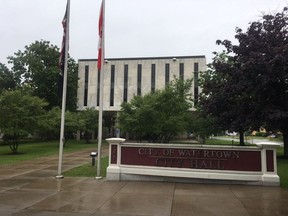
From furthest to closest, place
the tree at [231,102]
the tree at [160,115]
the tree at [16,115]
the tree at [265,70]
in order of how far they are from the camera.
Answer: the tree at [160,115], the tree at [16,115], the tree at [231,102], the tree at [265,70]

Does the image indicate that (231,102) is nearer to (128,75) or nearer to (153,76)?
(153,76)

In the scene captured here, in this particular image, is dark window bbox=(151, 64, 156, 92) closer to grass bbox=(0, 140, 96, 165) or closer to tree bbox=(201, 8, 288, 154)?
grass bbox=(0, 140, 96, 165)

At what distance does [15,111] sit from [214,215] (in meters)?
23.2

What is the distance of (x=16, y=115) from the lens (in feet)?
88.2

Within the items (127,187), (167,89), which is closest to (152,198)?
(127,187)

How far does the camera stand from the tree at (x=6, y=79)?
2156 inches

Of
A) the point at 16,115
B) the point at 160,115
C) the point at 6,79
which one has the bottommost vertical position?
the point at 16,115

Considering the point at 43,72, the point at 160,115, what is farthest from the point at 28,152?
the point at 43,72

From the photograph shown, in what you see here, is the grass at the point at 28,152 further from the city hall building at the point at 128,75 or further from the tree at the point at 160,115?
the city hall building at the point at 128,75

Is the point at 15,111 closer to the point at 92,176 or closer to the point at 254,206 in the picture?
the point at 92,176

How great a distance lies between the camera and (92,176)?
12977 millimetres

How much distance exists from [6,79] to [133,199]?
52012mm

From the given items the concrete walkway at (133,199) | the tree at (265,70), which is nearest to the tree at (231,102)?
the tree at (265,70)

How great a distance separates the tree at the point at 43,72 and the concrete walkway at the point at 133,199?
43.1m
